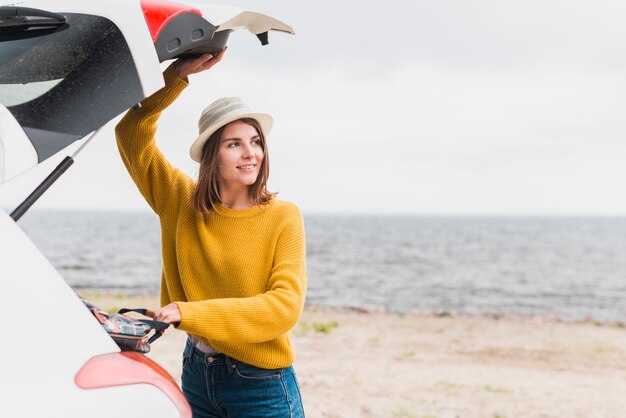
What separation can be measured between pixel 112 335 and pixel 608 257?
170 ft

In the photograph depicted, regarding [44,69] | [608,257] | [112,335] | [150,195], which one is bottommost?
[608,257]

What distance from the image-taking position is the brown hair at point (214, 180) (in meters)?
2.67

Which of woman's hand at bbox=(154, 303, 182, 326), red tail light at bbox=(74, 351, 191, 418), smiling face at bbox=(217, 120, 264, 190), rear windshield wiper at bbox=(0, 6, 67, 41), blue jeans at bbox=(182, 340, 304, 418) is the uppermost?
rear windshield wiper at bbox=(0, 6, 67, 41)

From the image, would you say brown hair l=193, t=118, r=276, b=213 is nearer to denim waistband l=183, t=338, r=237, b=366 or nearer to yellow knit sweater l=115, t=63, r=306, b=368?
yellow knit sweater l=115, t=63, r=306, b=368

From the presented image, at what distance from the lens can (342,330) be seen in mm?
11508

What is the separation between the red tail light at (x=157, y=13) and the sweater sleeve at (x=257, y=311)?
2.62 ft

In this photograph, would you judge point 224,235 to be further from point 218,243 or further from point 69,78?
point 69,78

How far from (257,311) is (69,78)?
35.2 inches

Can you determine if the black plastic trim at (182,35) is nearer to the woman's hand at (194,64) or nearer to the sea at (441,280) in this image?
the woman's hand at (194,64)

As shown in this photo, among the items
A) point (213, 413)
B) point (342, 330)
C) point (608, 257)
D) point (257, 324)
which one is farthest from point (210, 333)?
point (608, 257)

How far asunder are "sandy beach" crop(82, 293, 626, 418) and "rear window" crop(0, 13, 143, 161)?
4.79 meters

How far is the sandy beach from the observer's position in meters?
6.79

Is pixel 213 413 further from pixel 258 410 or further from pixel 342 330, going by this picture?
pixel 342 330

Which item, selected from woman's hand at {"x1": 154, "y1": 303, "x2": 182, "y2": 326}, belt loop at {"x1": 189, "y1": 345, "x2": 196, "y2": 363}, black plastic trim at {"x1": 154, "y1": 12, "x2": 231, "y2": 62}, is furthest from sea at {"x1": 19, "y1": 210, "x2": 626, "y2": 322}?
black plastic trim at {"x1": 154, "y1": 12, "x2": 231, "y2": 62}
